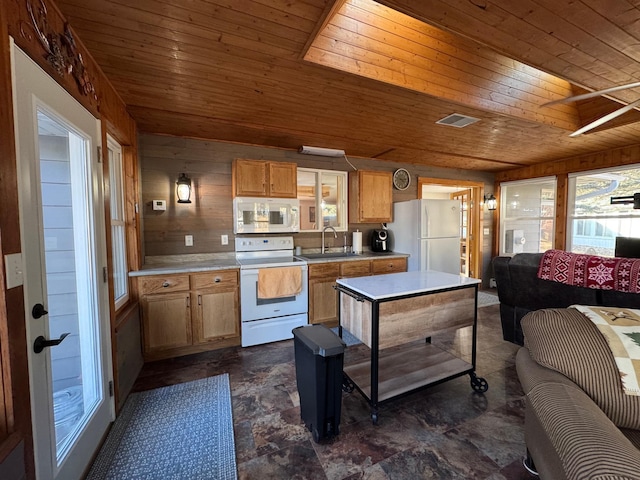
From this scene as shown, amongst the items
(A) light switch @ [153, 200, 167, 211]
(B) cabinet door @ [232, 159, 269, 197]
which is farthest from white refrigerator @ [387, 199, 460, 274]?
(A) light switch @ [153, 200, 167, 211]

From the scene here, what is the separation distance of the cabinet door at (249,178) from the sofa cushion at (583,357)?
288 centimetres

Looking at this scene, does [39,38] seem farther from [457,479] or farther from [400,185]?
[400,185]

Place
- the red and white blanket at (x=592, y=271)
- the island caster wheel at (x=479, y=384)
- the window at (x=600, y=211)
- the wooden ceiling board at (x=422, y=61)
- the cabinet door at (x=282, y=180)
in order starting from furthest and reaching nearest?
the window at (x=600, y=211), the cabinet door at (x=282, y=180), the island caster wheel at (x=479, y=384), the red and white blanket at (x=592, y=271), the wooden ceiling board at (x=422, y=61)

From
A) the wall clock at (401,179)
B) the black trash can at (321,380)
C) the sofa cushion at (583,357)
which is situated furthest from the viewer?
the wall clock at (401,179)

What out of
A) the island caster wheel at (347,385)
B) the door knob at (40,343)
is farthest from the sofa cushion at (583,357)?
the door knob at (40,343)

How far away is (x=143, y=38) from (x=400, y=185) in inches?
152

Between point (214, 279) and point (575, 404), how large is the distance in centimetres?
280

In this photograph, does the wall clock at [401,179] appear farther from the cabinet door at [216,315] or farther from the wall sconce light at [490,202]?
the cabinet door at [216,315]

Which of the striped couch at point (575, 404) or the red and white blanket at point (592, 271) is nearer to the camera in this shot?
the striped couch at point (575, 404)

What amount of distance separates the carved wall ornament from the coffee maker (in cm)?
358

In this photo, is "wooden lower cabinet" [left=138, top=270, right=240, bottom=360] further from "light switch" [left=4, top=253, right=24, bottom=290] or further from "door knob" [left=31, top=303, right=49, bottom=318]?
"light switch" [left=4, top=253, right=24, bottom=290]

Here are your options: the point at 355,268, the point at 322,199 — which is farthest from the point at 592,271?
the point at 322,199

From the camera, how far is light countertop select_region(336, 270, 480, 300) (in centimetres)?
181

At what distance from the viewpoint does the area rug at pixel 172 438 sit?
1455 millimetres
